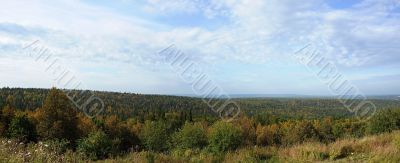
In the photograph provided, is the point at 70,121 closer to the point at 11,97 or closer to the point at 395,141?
the point at 395,141

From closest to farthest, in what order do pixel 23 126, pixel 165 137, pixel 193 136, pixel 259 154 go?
pixel 259 154, pixel 23 126, pixel 193 136, pixel 165 137

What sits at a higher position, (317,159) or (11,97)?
(11,97)

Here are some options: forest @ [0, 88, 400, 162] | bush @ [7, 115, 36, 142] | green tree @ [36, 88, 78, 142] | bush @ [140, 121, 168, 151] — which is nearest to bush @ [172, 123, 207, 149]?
forest @ [0, 88, 400, 162]

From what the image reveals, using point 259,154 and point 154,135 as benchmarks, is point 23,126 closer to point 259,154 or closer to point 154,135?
point 154,135

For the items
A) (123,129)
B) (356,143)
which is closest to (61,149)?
(356,143)

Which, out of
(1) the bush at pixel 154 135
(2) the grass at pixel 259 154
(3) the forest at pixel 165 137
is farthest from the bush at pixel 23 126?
(2) the grass at pixel 259 154

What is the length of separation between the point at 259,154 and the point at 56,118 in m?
50.2

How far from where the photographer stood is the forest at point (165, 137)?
27.3 feet

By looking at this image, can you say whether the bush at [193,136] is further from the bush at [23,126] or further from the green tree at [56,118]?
the bush at [23,126]

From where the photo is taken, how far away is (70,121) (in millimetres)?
55500

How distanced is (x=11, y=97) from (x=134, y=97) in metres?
67.4

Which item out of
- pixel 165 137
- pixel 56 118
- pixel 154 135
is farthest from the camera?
pixel 165 137

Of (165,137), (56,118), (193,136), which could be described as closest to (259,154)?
(56,118)

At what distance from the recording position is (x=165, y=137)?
2773 inches
